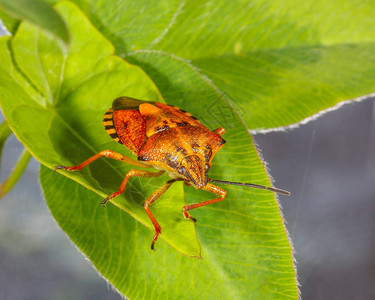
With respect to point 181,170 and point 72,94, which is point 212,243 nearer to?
point 181,170

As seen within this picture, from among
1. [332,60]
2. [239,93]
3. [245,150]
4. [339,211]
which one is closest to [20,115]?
[245,150]

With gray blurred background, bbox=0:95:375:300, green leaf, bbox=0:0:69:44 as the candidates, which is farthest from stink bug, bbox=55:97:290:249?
green leaf, bbox=0:0:69:44

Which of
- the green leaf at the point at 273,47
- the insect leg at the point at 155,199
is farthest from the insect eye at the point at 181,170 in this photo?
the green leaf at the point at 273,47

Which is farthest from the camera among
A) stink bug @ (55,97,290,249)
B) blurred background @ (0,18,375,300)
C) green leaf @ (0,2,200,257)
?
blurred background @ (0,18,375,300)

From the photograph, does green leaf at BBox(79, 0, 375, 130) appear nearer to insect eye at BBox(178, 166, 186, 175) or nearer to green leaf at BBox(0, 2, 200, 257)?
green leaf at BBox(0, 2, 200, 257)

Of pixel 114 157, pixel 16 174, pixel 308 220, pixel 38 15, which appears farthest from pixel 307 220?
pixel 38 15

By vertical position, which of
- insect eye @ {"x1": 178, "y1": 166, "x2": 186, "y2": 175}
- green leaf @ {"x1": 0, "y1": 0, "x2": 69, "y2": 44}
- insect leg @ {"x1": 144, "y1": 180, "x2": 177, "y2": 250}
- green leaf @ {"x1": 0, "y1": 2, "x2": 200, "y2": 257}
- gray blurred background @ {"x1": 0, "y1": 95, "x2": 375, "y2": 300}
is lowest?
gray blurred background @ {"x1": 0, "y1": 95, "x2": 375, "y2": 300}

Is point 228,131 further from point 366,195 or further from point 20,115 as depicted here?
point 366,195
